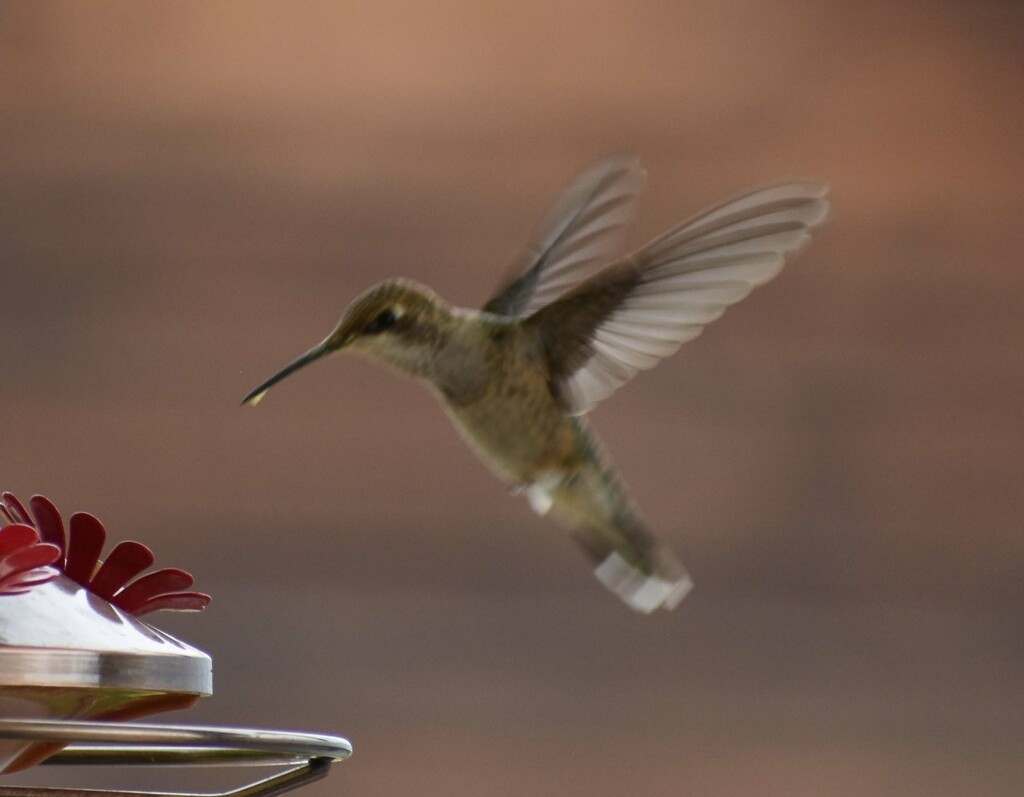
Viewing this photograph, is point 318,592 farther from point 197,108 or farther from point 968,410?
point 968,410

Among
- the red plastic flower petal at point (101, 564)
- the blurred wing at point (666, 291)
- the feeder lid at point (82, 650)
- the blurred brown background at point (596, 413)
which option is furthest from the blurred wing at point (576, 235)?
the blurred brown background at point (596, 413)

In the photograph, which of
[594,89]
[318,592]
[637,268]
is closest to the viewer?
[637,268]

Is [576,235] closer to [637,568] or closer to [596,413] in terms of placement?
[637,568]

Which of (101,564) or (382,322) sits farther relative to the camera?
(382,322)

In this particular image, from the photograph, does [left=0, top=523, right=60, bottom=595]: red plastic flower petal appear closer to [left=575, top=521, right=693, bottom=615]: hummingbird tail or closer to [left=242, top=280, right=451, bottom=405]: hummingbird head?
[left=242, top=280, right=451, bottom=405]: hummingbird head

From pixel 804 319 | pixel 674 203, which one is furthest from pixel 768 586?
pixel 674 203

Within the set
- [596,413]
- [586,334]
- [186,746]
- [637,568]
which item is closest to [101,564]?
[186,746]

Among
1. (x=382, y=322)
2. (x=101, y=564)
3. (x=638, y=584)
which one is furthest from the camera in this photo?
(x=638, y=584)
